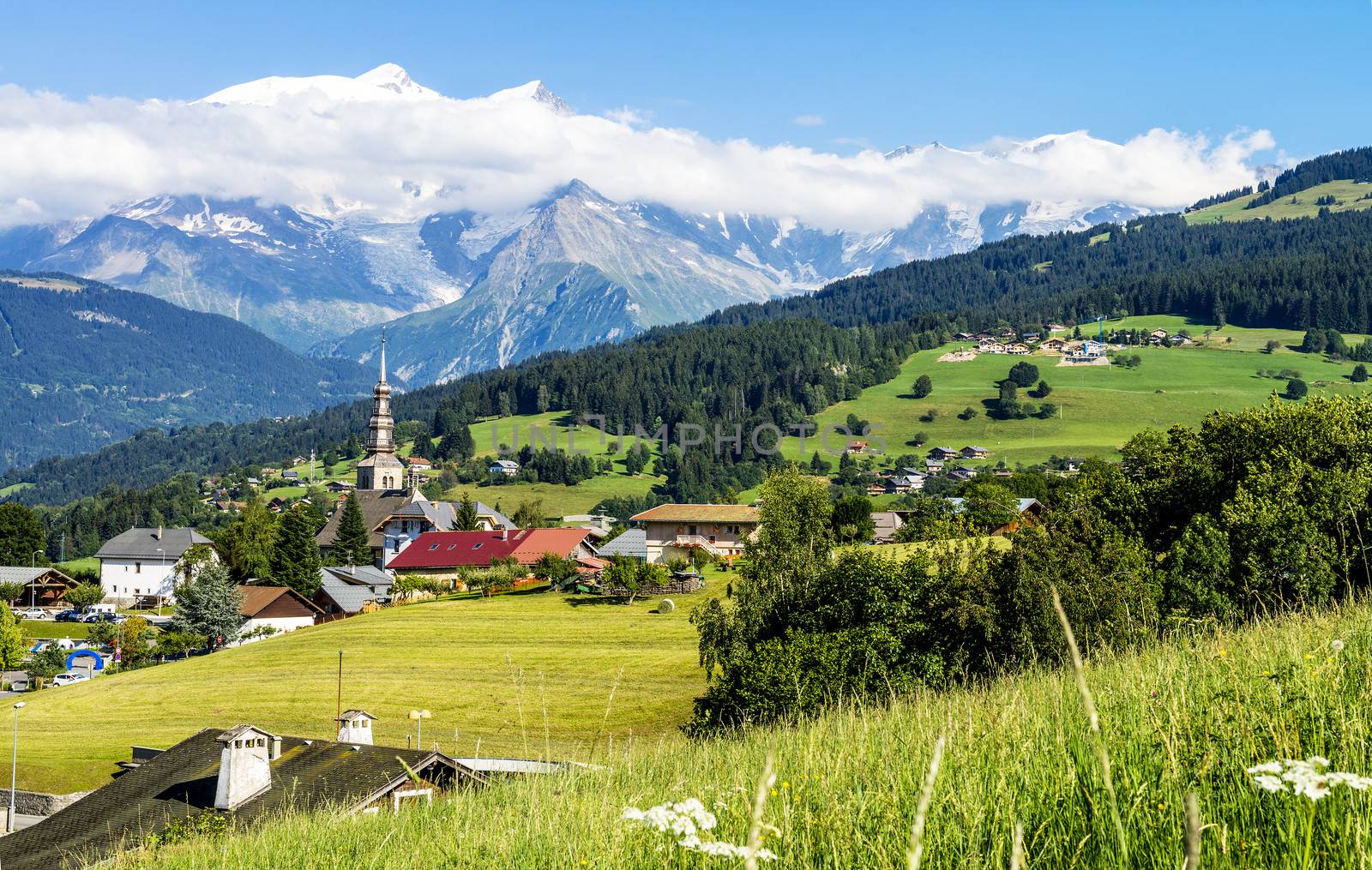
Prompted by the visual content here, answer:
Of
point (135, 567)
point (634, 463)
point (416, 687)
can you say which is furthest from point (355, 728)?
point (634, 463)

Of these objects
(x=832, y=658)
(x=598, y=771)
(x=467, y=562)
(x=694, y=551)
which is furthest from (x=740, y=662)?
(x=467, y=562)

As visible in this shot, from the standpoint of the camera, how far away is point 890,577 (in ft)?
115

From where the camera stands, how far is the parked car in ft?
322

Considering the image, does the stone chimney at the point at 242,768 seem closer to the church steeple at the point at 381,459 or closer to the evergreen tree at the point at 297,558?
the evergreen tree at the point at 297,558

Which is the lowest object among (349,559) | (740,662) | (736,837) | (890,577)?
(349,559)

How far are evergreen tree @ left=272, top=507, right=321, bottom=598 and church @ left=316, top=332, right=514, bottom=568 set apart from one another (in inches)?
865

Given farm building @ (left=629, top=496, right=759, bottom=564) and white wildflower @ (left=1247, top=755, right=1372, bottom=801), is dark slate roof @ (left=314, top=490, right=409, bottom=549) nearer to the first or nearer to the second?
farm building @ (left=629, top=496, right=759, bottom=564)

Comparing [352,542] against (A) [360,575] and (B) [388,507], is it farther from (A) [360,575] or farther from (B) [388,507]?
(B) [388,507]

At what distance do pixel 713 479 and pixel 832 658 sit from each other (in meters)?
146

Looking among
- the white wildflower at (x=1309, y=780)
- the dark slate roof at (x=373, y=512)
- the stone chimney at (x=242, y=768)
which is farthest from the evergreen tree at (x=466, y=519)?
the white wildflower at (x=1309, y=780)

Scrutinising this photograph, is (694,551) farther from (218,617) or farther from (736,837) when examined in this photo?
(736,837)

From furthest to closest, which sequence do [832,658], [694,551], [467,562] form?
1. [467,562]
2. [694,551]
3. [832,658]

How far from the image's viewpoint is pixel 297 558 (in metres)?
101

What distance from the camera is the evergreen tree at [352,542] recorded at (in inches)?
4689
